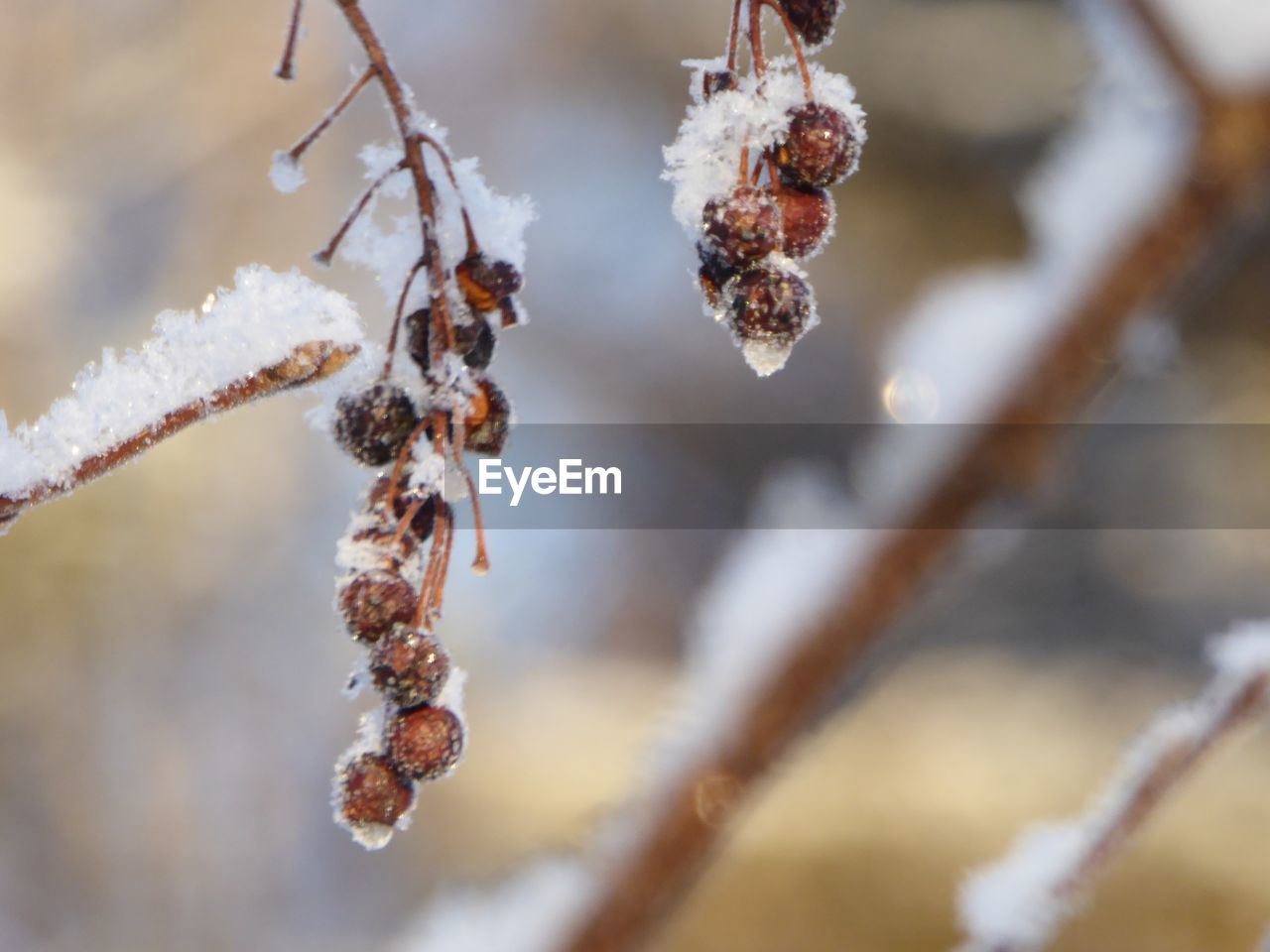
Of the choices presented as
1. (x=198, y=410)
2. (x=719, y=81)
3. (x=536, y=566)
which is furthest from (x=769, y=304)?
(x=536, y=566)

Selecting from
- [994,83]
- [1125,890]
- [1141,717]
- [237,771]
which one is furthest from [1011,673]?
[237,771]

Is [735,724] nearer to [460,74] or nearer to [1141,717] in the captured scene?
[1141,717]

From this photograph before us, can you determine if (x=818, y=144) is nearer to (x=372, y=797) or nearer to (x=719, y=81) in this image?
(x=719, y=81)

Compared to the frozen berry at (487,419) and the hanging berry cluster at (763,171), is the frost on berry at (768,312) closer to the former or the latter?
the hanging berry cluster at (763,171)

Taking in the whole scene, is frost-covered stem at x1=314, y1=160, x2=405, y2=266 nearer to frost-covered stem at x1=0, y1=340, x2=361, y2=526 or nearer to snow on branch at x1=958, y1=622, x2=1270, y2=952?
frost-covered stem at x1=0, y1=340, x2=361, y2=526

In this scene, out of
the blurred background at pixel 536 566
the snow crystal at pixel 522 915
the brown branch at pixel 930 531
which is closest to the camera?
the brown branch at pixel 930 531

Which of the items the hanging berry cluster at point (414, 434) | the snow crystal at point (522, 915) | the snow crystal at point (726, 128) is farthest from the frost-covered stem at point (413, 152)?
the snow crystal at point (522, 915)

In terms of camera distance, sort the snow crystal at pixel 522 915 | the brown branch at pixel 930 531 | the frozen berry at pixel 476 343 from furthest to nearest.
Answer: the frozen berry at pixel 476 343 < the snow crystal at pixel 522 915 < the brown branch at pixel 930 531
